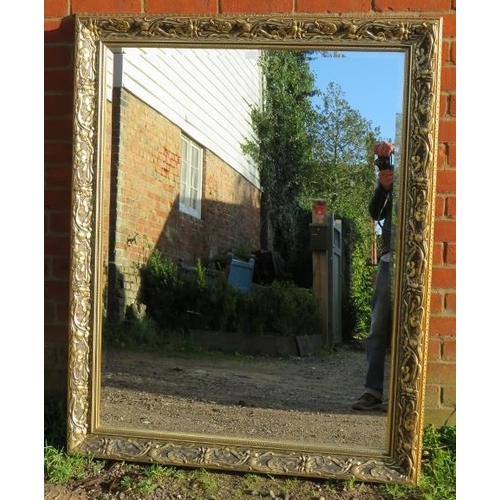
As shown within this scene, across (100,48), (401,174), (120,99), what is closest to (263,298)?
(401,174)

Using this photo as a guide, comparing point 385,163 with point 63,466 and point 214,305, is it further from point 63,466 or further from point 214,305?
point 63,466

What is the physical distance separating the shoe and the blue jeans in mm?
19

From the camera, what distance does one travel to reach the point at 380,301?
3.29 meters

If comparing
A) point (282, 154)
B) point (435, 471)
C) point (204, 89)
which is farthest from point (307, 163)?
point (435, 471)

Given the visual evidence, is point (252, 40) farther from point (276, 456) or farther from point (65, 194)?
point (276, 456)

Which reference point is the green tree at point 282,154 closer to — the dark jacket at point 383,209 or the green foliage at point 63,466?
the dark jacket at point 383,209

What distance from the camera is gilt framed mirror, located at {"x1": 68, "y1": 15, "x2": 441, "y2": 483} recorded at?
3.23m

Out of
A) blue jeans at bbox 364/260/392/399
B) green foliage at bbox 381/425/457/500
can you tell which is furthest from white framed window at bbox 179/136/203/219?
green foliage at bbox 381/425/457/500

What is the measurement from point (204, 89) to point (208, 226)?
62cm

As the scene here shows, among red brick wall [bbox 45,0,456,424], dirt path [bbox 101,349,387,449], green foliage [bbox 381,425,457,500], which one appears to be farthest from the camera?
red brick wall [bbox 45,0,456,424]

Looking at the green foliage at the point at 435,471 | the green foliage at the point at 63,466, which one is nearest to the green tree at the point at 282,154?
the green foliage at the point at 435,471

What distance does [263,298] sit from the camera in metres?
3.35

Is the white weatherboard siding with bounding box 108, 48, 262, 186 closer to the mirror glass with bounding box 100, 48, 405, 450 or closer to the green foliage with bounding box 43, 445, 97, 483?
the mirror glass with bounding box 100, 48, 405, 450

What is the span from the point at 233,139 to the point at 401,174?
0.76 meters
